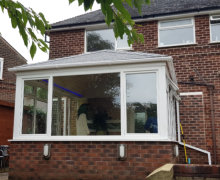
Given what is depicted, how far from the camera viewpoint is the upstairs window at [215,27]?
9.73m

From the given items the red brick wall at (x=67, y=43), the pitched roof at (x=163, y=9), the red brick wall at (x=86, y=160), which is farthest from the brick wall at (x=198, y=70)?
the red brick wall at (x=86, y=160)

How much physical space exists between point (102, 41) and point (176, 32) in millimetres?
2957

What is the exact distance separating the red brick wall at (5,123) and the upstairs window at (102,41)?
500cm

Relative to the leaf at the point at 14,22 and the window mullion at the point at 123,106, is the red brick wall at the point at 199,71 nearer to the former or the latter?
the window mullion at the point at 123,106

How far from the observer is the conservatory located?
5871mm

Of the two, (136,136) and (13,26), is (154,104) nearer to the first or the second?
(136,136)

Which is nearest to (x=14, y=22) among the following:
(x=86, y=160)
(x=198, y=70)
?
(x=86, y=160)

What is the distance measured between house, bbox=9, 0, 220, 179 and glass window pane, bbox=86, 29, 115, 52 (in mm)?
3353

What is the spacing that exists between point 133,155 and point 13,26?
12.8 ft

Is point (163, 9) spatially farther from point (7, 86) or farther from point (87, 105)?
point (7, 86)

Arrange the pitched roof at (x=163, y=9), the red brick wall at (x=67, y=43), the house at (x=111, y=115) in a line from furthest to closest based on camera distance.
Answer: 1. the red brick wall at (x=67, y=43)
2. the pitched roof at (x=163, y=9)
3. the house at (x=111, y=115)

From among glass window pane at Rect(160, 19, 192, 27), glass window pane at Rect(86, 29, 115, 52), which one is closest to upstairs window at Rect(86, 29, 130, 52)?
glass window pane at Rect(86, 29, 115, 52)

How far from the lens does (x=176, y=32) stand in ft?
33.3

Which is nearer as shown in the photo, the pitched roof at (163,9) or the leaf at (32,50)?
the leaf at (32,50)
